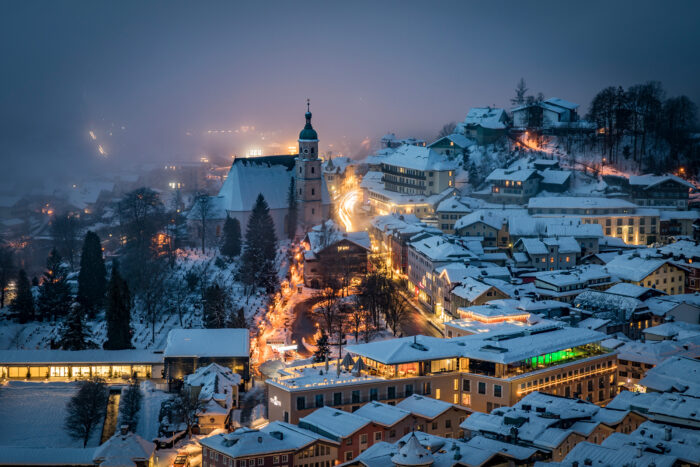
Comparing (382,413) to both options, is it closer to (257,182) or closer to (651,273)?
(651,273)

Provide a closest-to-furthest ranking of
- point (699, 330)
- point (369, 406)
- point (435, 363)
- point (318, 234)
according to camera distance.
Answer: point (369, 406) → point (435, 363) → point (699, 330) → point (318, 234)

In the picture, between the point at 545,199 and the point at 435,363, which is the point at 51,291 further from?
the point at 545,199

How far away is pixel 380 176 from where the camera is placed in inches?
4188

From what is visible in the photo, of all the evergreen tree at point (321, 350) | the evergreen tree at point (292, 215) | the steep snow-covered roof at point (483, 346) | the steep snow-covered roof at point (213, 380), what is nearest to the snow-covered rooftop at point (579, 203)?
the evergreen tree at point (292, 215)

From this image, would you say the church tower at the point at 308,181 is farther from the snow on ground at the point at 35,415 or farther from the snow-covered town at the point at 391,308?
the snow on ground at the point at 35,415

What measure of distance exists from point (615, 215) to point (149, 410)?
161ft

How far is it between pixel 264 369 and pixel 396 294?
51.0 ft

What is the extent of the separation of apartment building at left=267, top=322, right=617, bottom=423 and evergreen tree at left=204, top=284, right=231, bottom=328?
1248 centimetres

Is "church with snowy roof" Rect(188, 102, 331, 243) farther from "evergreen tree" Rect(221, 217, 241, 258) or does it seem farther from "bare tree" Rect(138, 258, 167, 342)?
"bare tree" Rect(138, 258, 167, 342)

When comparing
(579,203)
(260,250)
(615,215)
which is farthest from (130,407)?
(615,215)

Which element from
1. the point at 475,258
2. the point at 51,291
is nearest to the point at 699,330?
the point at 475,258

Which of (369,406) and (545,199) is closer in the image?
(369,406)

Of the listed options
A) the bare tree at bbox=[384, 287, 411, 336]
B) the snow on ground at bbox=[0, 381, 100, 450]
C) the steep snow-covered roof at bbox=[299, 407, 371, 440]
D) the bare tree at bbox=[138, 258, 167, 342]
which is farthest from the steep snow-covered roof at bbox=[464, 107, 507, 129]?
the steep snow-covered roof at bbox=[299, 407, 371, 440]

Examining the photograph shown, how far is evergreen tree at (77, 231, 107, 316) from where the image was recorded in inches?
2557
